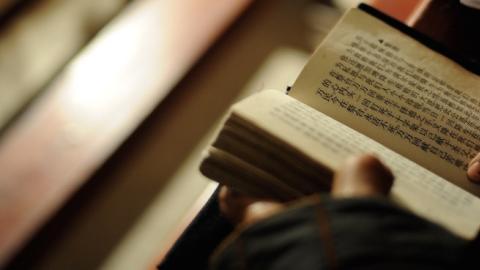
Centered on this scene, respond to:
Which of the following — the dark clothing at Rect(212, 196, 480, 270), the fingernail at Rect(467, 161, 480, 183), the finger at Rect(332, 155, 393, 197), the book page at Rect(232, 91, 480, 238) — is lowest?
the dark clothing at Rect(212, 196, 480, 270)

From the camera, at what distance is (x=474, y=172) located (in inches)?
24.2

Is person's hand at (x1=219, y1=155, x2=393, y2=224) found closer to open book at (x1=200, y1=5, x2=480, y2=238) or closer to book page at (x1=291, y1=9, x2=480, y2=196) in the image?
open book at (x1=200, y1=5, x2=480, y2=238)

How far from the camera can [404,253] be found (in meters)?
0.38

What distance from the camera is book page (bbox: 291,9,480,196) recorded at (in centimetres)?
64

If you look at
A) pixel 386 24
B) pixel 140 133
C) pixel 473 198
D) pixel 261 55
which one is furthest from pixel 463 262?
pixel 261 55

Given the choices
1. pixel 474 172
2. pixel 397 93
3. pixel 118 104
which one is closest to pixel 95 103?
pixel 118 104

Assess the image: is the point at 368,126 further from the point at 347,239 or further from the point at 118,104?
the point at 118,104

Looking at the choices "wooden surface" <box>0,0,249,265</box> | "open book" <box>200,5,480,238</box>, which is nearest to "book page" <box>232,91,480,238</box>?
"open book" <box>200,5,480,238</box>

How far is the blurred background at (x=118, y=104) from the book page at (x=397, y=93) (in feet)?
1.12

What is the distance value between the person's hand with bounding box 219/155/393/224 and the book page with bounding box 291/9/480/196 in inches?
6.9

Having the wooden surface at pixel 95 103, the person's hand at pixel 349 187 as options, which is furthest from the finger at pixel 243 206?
the wooden surface at pixel 95 103

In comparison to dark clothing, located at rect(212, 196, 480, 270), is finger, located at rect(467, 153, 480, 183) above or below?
above

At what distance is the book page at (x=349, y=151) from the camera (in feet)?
1.64

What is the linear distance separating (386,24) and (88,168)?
960 mm
